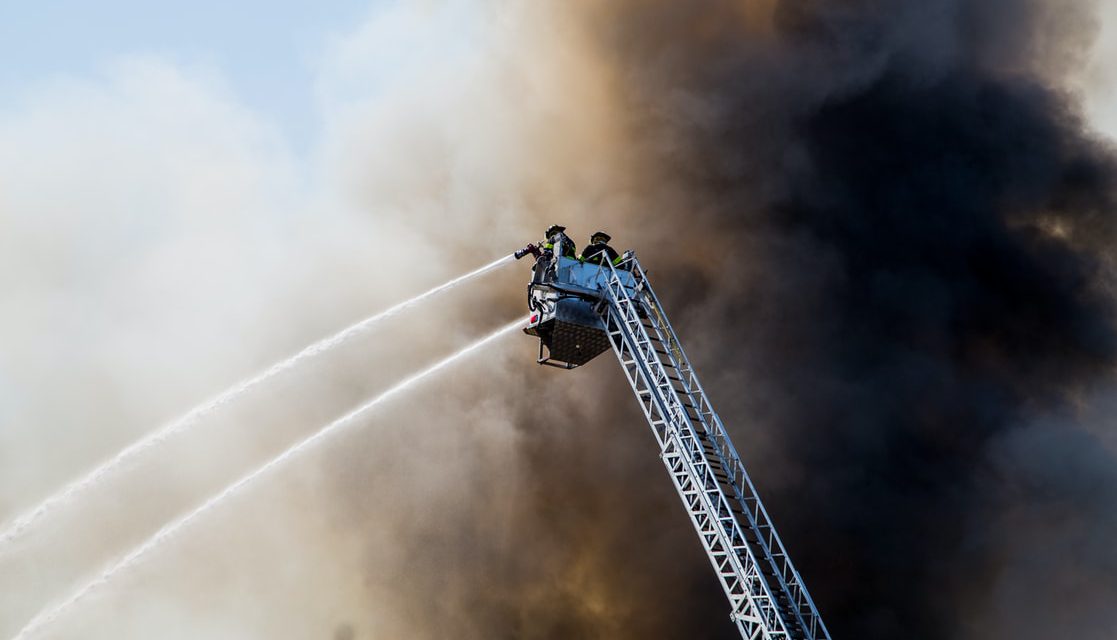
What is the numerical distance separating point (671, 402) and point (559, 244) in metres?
6.15

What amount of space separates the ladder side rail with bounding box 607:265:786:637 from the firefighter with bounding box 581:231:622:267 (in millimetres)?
491

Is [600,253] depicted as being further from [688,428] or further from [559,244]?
[688,428]

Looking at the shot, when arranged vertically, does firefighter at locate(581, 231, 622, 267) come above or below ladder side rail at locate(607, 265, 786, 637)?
above

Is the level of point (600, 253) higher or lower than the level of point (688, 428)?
higher

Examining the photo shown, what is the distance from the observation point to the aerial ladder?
1157 inches

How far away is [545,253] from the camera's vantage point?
1307 inches

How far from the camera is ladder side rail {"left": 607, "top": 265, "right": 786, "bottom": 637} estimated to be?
1143 inches

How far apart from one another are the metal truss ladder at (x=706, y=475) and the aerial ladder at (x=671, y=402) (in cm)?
3

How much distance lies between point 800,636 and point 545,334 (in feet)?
39.5

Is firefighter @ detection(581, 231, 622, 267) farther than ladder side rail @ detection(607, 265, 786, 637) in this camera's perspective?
Yes

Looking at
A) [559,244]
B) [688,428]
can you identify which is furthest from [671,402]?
[559,244]

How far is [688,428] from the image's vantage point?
31078mm

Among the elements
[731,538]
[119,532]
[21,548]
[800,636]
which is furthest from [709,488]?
[119,532]

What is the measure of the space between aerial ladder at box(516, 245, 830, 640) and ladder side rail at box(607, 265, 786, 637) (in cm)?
3
